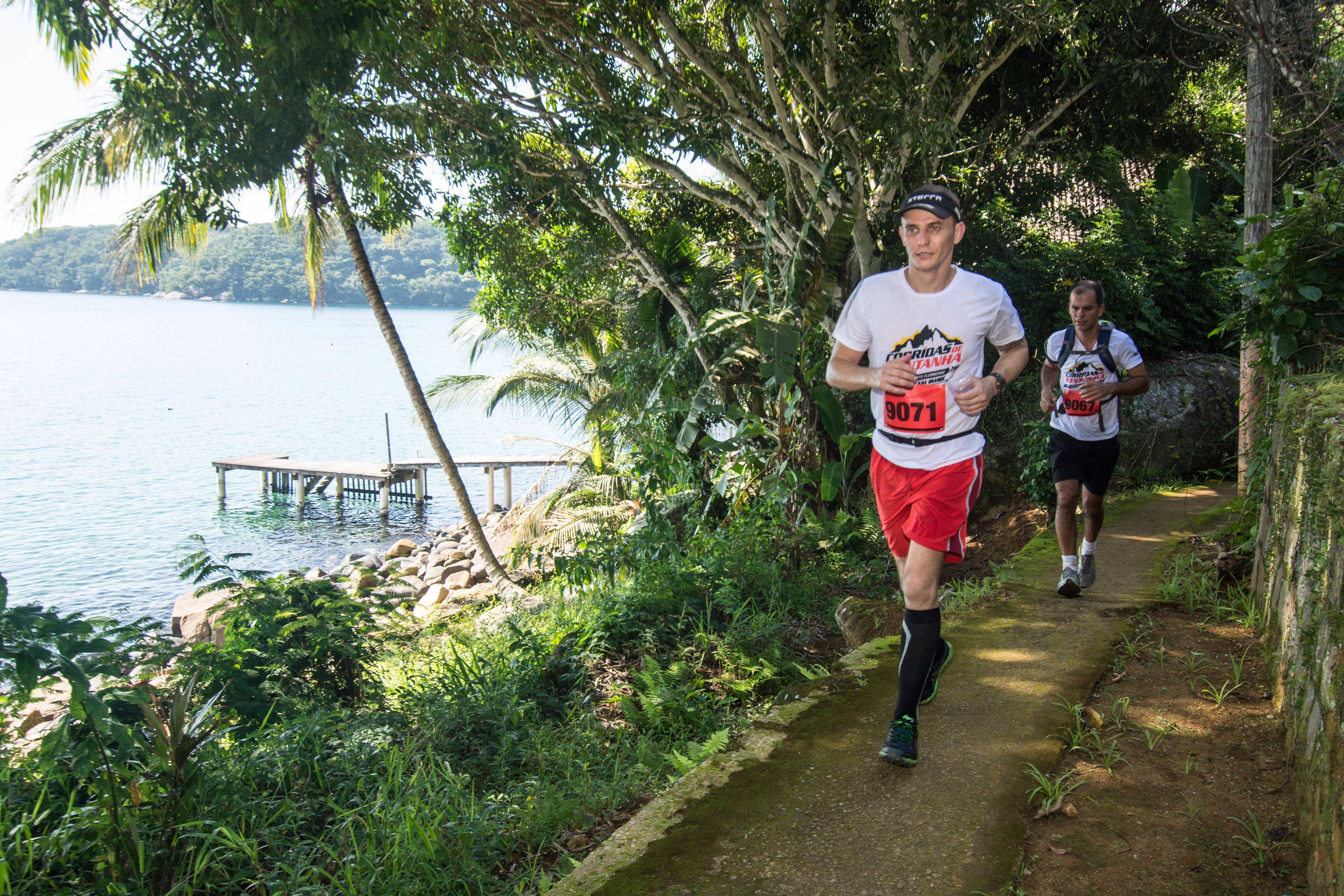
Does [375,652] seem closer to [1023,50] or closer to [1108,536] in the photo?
[1108,536]

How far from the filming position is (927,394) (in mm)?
2943

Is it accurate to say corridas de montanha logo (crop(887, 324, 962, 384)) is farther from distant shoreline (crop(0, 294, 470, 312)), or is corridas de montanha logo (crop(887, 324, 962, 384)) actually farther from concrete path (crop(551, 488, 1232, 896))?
distant shoreline (crop(0, 294, 470, 312))

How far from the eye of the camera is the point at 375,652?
571 cm

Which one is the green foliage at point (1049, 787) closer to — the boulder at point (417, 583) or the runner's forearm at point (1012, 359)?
the runner's forearm at point (1012, 359)

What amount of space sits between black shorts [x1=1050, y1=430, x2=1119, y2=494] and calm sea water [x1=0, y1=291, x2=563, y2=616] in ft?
23.4

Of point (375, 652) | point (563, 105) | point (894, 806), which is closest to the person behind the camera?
point (894, 806)

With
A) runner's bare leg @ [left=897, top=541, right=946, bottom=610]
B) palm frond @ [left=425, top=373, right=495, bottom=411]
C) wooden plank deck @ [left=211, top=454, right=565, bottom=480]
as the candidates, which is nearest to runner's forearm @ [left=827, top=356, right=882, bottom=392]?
runner's bare leg @ [left=897, top=541, right=946, bottom=610]

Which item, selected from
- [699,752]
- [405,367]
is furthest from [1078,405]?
[405,367]

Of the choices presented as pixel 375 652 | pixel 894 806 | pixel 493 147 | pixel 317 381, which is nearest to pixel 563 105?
pixel 493 147

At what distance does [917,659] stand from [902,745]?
0.30 m

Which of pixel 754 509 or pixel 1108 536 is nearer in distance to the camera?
pixel 1108 536

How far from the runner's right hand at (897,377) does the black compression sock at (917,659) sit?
776mm

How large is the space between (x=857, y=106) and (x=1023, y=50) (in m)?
3.78

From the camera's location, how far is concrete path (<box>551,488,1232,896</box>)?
2.42 metres
